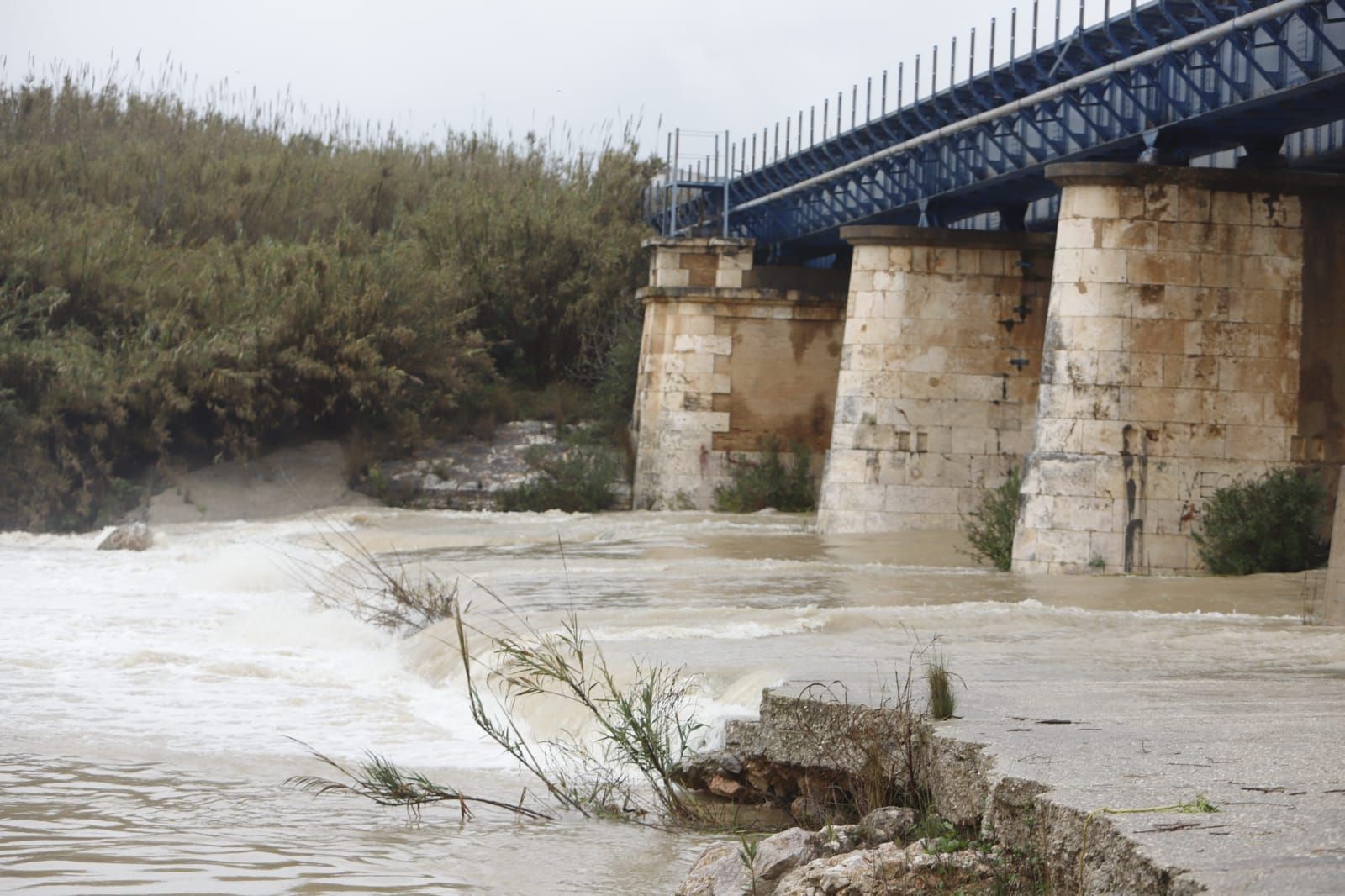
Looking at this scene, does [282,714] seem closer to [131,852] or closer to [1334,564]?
[131,852]

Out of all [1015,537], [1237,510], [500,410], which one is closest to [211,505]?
[500,410]

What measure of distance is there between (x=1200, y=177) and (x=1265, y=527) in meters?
3.49

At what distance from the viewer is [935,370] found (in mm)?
22328

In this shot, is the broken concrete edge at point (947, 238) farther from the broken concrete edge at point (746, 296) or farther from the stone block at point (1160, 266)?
the broken concrete edge at point (746, 296)

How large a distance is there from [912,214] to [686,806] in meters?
19.5

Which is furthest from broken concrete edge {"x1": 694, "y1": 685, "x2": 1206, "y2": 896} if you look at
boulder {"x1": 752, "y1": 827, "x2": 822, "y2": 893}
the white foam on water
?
the white foam on water

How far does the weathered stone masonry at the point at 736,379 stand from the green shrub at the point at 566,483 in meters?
1.38

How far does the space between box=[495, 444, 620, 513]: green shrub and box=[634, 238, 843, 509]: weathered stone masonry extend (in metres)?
1.38

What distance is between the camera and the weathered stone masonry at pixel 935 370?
73.0 ft

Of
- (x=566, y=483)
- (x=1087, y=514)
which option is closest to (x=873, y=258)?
(x=1087, y=514)

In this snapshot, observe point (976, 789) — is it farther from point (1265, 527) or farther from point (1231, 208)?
point (1231, 208)

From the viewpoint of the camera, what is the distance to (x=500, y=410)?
110 ft

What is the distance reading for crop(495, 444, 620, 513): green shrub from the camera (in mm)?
30266

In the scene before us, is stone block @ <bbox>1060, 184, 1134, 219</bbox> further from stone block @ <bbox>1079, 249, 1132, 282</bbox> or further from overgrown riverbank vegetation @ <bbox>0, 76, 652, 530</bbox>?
overgrown riverbank vegetation @ <bbox>0, 76, 652, 530</bbox>
